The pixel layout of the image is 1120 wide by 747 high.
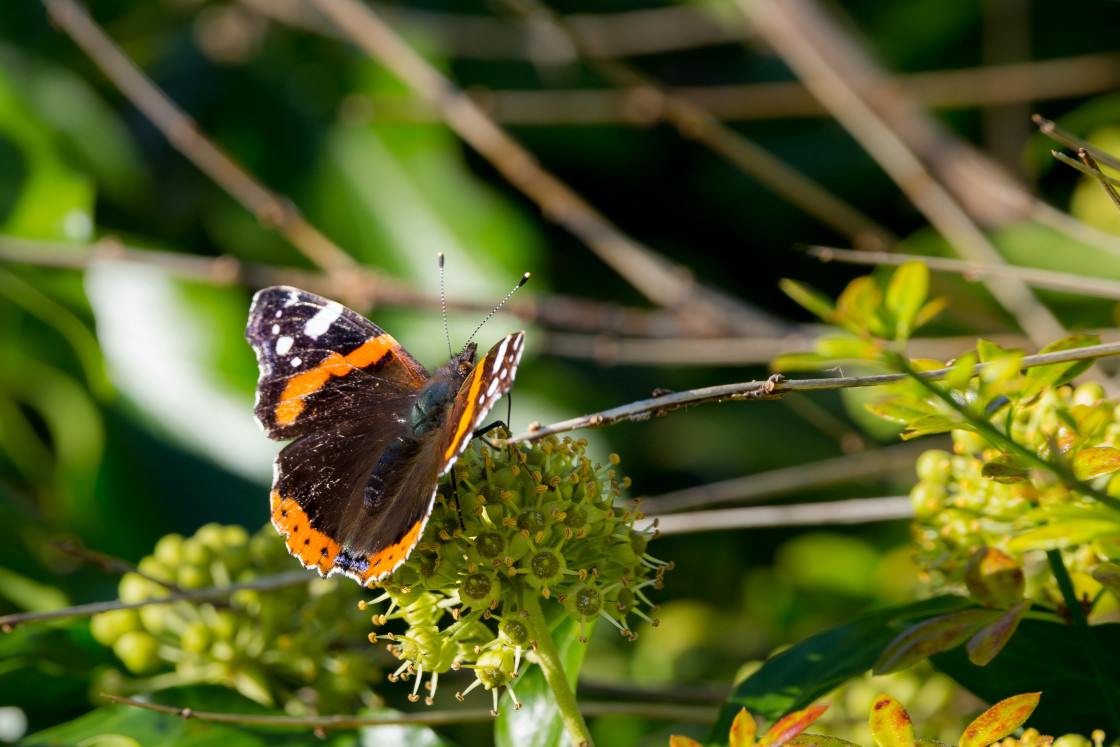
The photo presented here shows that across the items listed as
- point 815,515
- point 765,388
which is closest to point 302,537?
point 765,388

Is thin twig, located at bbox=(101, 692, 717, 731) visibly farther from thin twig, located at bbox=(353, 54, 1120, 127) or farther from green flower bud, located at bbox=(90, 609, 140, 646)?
thin twig, located at bbox=(353, 54, 1120, 127)

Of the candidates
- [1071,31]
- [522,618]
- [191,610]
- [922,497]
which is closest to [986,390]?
[922,497]

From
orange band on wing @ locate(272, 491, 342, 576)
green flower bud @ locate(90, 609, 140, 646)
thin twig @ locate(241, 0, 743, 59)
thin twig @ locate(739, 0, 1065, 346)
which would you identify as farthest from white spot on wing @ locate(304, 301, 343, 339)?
thin twig @ locate(241, 0, 743, 59)

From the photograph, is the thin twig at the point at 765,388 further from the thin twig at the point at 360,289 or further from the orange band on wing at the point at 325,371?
the thin twig at the point at 360,289

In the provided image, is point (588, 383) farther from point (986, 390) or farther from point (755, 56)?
point (986, 390)

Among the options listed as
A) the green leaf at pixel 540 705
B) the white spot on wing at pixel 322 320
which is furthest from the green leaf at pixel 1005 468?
the white spot on wing at pixel 322 320
